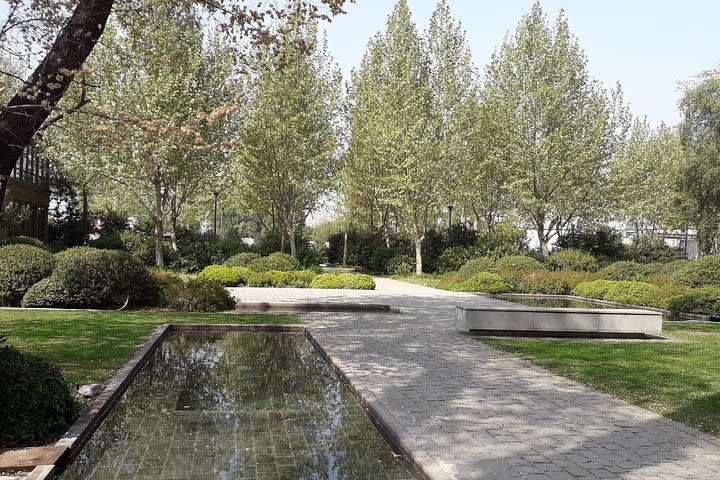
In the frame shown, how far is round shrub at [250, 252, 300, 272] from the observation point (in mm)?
27719

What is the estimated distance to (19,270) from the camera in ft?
50.4

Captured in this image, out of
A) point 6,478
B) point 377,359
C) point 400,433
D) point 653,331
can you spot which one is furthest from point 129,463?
point 653,331

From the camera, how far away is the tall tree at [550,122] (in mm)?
34094

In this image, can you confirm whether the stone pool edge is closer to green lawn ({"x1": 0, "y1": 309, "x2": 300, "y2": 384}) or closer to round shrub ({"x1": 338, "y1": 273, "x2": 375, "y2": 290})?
green lawn ({"x1": 0, "y1": 309, "x2": 300, "y2": 384})

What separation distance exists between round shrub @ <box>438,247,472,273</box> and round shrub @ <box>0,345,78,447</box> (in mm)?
29632

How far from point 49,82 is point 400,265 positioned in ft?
102

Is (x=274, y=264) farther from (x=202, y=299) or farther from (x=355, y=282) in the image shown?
(x=202, y=299)

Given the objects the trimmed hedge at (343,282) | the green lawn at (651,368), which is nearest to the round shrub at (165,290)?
the green lawn at (651,368)

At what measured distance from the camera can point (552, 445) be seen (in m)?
5.59

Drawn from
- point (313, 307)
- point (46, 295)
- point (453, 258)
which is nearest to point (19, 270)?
point (46, 295)

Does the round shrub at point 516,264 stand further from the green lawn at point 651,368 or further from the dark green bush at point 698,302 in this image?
the green lawn at point 651,368

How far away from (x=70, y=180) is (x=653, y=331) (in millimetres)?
33207

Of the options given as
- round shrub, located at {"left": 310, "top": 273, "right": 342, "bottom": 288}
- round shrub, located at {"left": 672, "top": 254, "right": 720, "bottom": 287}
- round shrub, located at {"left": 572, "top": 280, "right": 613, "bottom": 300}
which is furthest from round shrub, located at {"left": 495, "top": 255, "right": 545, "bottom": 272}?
round shrub, located at {"left": 310, "top": 273, "right": 342, "bottom": 288}

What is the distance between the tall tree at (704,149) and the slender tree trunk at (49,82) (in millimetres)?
34635
